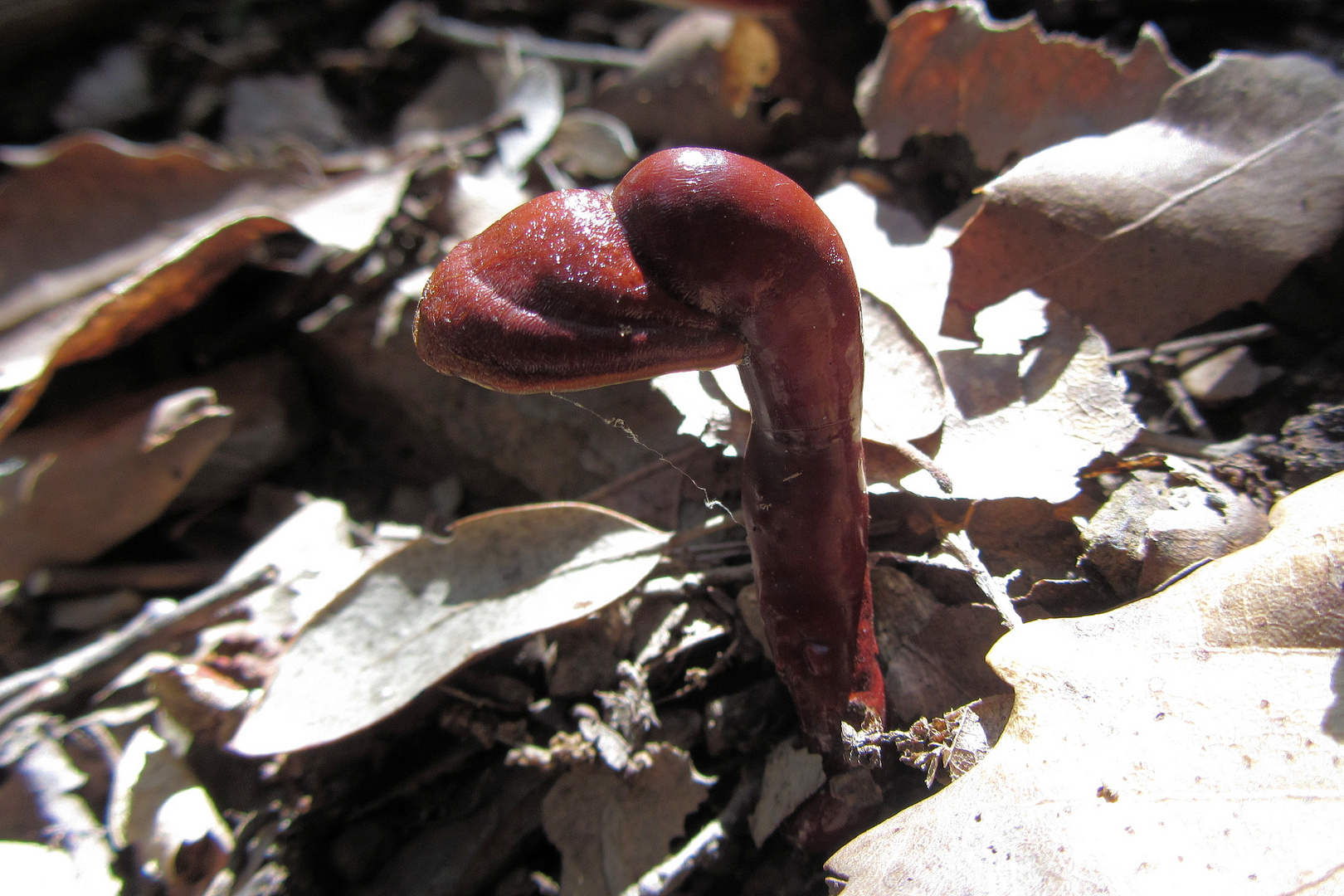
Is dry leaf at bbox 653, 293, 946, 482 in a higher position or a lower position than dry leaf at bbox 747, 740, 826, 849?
higher

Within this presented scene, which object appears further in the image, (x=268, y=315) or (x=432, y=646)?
(x=268, y=315)

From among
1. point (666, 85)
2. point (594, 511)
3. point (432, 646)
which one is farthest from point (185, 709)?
point (666, 85)

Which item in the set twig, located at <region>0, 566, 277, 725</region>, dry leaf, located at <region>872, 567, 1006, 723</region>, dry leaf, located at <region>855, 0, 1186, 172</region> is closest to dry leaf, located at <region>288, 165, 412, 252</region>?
twig, located at <region>0, 566, 277, 725</region>

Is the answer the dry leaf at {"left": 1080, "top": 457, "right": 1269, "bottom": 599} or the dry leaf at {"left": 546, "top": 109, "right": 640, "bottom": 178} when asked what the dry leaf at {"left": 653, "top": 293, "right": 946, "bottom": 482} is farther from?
the dry leaf at {"left": 546, "top": 109, "right": 640, "bottom": 178}

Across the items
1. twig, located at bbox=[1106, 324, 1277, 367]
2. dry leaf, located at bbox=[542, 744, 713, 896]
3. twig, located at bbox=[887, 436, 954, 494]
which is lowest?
dry leaf, located at bbox=[542, 744, 713, 896]

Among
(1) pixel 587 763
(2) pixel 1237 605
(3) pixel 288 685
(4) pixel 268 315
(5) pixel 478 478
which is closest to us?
(2) pixel 1237 605

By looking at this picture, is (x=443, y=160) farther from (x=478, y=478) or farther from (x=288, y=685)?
(x=288, y=685)

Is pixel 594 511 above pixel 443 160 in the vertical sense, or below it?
below

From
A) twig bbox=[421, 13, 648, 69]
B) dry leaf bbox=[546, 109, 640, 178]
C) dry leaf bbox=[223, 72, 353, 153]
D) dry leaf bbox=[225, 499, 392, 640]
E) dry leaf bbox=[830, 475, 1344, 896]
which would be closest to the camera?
dry leaf bbox=[830, 475, 1344, 896]

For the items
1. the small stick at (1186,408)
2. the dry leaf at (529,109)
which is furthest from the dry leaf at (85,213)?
the small stick at (1186,408)
